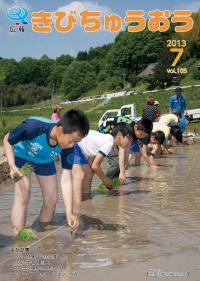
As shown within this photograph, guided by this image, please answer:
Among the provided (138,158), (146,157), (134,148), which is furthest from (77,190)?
(138,158)

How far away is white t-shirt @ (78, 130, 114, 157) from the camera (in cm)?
627

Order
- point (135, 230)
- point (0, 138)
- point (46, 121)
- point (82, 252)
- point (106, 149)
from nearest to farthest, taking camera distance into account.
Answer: point (82, 252) → point (46, 121) → point (135, 230) → point (106, 149) → point (0, 138)

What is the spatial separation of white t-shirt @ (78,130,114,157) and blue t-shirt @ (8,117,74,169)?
144 centimetres

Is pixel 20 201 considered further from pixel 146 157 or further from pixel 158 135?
pixel 158 135

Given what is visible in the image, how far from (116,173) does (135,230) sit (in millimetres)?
3385

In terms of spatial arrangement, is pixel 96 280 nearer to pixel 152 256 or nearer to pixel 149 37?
pixel 152 256

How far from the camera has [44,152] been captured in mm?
4730

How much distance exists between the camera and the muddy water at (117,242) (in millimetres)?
3699

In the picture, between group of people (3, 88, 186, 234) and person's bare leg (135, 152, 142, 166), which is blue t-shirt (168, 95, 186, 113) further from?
group of people (3, 88, 186, 234)

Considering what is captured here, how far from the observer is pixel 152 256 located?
406 cm

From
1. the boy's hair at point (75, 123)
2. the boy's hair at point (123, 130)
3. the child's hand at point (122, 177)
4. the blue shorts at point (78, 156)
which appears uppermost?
the boy's hair at point (75, 123)

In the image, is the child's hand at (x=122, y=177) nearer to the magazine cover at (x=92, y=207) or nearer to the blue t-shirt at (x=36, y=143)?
the magazine cover at (x=92, y=207)

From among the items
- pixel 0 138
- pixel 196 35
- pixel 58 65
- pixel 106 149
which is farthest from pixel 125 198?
pixel 58 65

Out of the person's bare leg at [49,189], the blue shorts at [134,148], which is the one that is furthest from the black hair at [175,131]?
the person's bare leg at [49,189]
